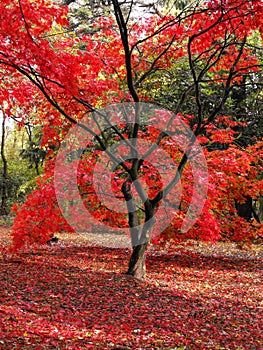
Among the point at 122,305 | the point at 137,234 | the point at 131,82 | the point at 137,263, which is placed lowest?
the point at 122,305

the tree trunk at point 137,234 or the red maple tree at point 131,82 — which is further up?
the red maple tree at point 131,82

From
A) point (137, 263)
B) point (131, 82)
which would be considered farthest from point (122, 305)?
point (131, 82)

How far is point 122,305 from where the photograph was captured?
659 centimetres

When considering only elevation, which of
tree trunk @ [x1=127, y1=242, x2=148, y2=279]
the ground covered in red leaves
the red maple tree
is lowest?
the ground covered in red leaves

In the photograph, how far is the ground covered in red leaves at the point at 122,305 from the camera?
4980mm

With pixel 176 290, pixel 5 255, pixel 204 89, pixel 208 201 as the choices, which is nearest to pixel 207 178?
pixel 208 201

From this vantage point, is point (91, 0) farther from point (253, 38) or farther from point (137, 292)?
point (137, 292)

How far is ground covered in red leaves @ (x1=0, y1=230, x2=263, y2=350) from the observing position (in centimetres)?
498

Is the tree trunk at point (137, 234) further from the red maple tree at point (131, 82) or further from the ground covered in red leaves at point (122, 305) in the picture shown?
the ground covered in red leaves at point (122, 305)

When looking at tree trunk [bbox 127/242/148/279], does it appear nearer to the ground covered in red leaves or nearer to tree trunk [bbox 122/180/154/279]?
tree trunk [bbox 122/180/154/279]

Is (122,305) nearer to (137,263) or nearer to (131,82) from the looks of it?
(137,263)

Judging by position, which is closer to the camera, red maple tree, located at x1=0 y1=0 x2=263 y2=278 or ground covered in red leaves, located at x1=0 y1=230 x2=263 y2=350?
ground covered in red leaves, located at x1=0 y1=230 x2=263 y2=350

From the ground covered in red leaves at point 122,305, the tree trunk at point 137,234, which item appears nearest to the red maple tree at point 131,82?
the tree trunk at point 137,234

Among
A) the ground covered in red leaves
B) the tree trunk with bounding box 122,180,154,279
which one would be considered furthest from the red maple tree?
the ground covered in red leaves
